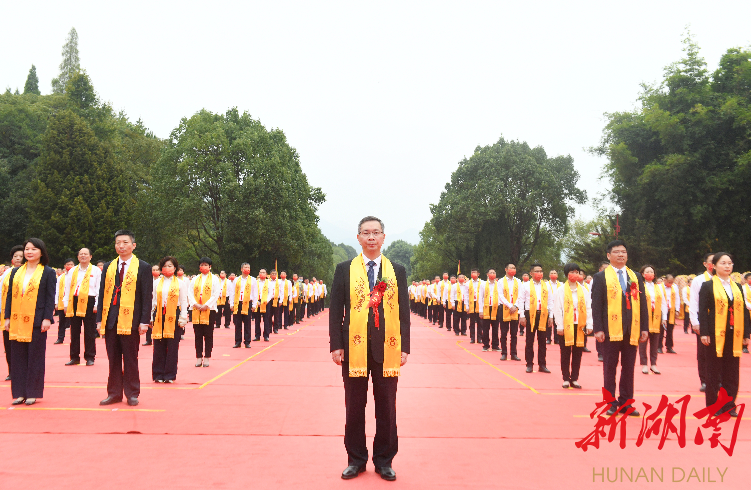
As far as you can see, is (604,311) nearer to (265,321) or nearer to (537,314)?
(537,314)

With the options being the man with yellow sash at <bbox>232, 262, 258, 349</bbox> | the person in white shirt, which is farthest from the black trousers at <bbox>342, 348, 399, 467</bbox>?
the man with yellow sash at <bbox>232, 262, 258, 349</bbox>

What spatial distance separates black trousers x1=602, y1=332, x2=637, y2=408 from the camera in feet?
23.4

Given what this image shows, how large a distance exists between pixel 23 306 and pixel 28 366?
777 millimetres

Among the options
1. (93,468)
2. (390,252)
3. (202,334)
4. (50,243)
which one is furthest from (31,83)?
(390,252)

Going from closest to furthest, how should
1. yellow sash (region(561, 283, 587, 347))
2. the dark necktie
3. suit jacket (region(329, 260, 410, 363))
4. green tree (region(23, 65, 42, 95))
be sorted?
suit jacket (region(329, 260, 410, 363)) → the dark necktie → yellow sash (region(561, 283, 587, 347)) → green tree (region(23, 65, 42, 95))

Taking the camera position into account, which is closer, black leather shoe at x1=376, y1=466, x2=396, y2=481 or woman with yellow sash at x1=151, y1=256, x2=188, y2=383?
black leather shoe at x1=376, y1=466, x2=396, y2=481

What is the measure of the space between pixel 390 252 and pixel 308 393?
145 m

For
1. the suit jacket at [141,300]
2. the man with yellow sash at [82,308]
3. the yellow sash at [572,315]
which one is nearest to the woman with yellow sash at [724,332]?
the yellow sash at [572,315]

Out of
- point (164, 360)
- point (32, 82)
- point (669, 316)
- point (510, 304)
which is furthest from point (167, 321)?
point (32, 82)

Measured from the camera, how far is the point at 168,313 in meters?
9.49

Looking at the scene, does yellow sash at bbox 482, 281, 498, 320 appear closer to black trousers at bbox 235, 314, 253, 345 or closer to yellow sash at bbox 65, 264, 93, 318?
black trousers at bbox 235, 314, 253, 345

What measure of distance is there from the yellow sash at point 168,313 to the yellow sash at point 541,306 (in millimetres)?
6826

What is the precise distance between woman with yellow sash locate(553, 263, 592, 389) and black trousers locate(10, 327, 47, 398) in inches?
301

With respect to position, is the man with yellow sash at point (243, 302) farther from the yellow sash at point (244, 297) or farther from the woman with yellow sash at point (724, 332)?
the woman with yellow sash at point (724, 332)
